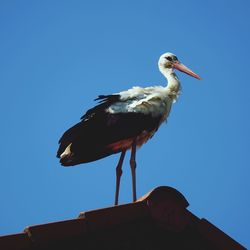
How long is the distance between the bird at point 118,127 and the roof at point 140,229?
2.68 meters

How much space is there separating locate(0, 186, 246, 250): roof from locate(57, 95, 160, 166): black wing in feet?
9.62

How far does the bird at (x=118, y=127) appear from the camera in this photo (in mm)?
7797

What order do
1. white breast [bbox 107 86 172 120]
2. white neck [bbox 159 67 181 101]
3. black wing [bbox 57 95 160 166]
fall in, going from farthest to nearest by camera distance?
white neck [bbox 159 67 181 101]
white breast [bbox 107 86 172 120]
black wing [bbox 57 95 160 166]

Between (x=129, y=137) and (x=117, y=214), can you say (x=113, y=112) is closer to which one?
(x=129, y=137)

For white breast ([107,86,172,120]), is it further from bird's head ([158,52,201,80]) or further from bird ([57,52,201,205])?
bird's head ([158,52,201,80])

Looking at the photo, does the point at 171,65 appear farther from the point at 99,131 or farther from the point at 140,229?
the point at 140,229

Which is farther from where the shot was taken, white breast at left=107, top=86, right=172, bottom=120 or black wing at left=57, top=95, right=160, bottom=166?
white breast at left=107, top=86, right=172, bottom=120

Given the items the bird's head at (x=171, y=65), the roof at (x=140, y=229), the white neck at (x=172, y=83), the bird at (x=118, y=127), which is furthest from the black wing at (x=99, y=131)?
the roof at (x=140, y=229)

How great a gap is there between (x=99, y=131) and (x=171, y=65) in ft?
8.96

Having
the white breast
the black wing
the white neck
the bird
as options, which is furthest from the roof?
the white neck

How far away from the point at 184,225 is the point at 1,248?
155 cm

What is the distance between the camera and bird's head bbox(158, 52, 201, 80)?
33.3 feet

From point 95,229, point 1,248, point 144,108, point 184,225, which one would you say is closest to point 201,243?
point 184,225

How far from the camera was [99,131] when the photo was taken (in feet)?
26.0
